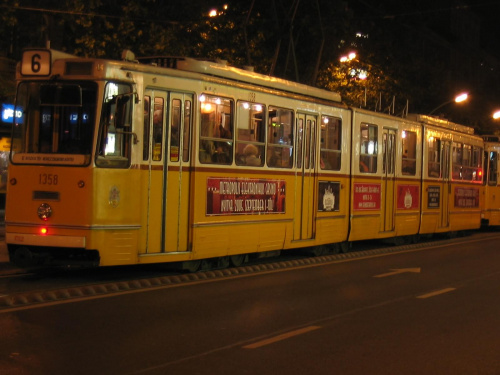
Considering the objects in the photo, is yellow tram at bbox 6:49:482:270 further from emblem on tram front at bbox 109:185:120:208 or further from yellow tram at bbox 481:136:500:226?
yellow tram at bbox 481:136:500:226

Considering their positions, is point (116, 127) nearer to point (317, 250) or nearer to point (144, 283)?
point (144, 283)

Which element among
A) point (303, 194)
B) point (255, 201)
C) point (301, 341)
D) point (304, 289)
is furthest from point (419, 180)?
point (301, 341)

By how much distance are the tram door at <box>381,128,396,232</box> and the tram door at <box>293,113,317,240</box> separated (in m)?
3.53

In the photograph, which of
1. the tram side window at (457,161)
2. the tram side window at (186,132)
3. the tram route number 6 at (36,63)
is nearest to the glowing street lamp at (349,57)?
the tram side window at (457,161)

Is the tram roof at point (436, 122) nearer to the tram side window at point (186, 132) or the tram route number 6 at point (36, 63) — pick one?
the tram side window at point (186, 132)

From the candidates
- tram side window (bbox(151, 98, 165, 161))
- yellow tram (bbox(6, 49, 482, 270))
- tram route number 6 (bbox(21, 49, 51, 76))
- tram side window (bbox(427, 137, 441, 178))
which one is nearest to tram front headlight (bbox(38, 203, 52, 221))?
yellow tram (bbox(6, 49, 482, 270))

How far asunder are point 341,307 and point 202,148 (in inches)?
147

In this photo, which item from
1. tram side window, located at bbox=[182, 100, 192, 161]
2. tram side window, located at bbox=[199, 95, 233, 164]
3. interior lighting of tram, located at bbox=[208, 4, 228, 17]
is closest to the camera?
tram side window, located at bbox=[182, 100, 192, 161]

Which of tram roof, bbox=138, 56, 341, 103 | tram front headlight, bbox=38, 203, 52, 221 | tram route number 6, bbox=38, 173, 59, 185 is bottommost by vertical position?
tram front headlight, bbox=38, 203, 52, 221

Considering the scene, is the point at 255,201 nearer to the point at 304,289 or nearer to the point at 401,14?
the point at 304,289

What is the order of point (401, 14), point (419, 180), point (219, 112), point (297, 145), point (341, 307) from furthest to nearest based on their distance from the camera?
1. point (401, 14)
2. point (419, 180)
3. point (297, 145)
4. point (219, 112)
5. point (341, 307)

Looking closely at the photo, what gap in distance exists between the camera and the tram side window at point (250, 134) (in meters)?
12.8

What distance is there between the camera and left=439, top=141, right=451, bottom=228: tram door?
21094 millimetres

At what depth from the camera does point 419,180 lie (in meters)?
19.7
